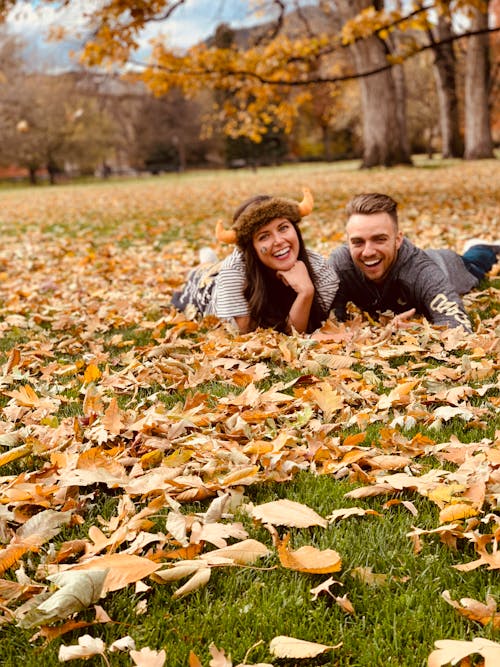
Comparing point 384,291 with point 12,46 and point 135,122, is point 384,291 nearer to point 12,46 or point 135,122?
point 12,46

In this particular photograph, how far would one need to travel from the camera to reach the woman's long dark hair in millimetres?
4535

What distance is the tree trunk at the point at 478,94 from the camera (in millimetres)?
25375

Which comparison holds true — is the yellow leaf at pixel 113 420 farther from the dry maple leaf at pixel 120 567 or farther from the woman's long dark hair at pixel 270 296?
the woman's long dark hair at pixel 270 296

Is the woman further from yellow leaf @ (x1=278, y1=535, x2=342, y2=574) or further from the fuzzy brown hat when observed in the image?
yellow leaf @ (x1=278, y1=535, x2=342, y2=574)

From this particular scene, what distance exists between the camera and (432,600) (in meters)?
1.82

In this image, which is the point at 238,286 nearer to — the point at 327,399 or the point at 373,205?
the point at 373,205

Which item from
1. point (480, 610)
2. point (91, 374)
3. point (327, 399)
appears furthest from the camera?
point (91, 374)

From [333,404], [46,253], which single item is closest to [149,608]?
[333,404]

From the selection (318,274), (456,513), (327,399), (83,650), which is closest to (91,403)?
(327,399)

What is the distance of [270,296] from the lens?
470 centimetres

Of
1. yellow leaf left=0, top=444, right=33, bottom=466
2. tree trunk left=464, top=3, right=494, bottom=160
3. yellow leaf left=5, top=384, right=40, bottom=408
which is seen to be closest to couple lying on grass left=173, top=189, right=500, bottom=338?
yellow leaf left=5, top=384, right=40, bottom=408

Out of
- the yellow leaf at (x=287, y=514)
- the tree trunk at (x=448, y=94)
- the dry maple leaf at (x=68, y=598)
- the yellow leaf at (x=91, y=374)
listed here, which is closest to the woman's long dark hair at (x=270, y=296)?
the yellow leaf at (x=91, y=374)

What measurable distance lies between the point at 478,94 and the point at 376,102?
763 centimetres

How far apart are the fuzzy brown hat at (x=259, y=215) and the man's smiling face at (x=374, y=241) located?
361 mm
